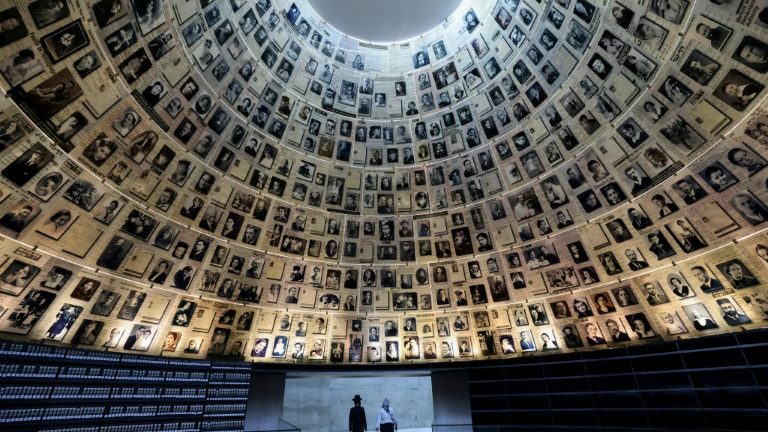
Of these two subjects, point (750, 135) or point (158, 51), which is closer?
point (750, 135)

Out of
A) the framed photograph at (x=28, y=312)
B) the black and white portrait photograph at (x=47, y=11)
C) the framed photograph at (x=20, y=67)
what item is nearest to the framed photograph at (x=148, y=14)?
the black and white portrait photograph at (x=47, y=11)

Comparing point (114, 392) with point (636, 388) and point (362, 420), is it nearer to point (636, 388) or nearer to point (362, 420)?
point (362, 420)

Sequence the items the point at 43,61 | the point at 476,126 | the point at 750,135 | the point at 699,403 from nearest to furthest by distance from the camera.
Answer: the point at 43,61 < the point at 750,135 < the point at 699,403 < the point at 476,126

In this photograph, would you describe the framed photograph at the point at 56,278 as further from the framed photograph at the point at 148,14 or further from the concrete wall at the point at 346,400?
the concrete wall at the point at 346,400

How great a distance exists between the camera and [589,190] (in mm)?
13508

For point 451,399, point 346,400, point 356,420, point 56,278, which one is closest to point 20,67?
point 56,278

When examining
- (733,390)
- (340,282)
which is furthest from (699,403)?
(340,282)

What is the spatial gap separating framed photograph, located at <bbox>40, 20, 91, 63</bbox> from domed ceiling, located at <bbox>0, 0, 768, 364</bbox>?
0.05m

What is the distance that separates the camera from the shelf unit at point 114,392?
8734 mm

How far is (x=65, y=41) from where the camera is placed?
8.66 meters

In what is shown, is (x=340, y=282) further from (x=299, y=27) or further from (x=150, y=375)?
(x=299, y=27)

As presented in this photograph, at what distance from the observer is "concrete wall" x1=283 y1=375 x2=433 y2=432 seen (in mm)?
19812

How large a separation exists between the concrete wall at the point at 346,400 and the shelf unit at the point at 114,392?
6614 mm

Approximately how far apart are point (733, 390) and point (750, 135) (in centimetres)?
772
